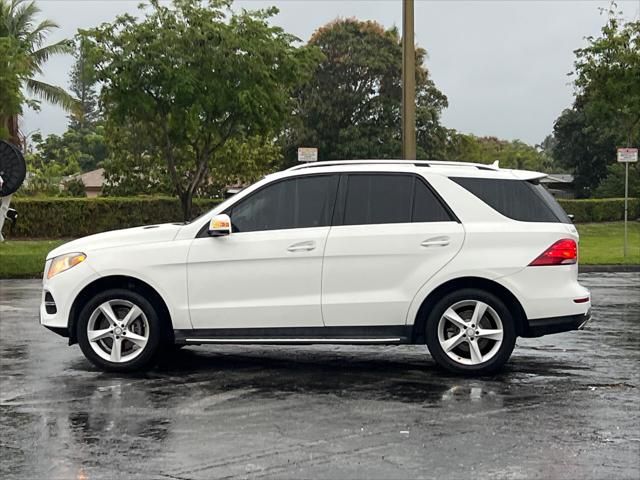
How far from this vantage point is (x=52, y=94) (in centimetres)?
4297

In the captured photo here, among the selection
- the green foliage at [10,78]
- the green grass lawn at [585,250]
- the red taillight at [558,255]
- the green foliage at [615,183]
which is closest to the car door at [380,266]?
the red taillight at [558,255]

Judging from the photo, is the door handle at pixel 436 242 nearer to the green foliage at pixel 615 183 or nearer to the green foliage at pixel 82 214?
the green foliage at pixel 82 214

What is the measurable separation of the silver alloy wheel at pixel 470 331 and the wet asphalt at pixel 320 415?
231 mm

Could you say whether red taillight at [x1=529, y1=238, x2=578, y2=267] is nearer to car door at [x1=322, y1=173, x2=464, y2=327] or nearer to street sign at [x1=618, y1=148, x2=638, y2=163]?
car door at [x1=322, y1=173, x2=464, y2=327]

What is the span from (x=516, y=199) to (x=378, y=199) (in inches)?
47.1

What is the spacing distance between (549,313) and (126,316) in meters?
3.60

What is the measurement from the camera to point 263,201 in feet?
28.5

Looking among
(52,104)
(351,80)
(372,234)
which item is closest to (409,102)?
(372,234)

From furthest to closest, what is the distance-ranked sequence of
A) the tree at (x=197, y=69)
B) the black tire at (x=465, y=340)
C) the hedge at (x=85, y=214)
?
the hedge at (x=85, y=214) → the tree at (x=197, y=69) → the black tire at (x=465, y=340)

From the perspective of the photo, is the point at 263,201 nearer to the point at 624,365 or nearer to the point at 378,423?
the point at 378,423

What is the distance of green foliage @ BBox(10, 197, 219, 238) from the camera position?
32.5 meters

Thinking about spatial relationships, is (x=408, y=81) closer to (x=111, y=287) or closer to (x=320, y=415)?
(x=111, y=287)

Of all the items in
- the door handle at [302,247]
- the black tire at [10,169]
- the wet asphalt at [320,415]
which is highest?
the black tire at [10,169]

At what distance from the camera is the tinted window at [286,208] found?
28.2 ft
